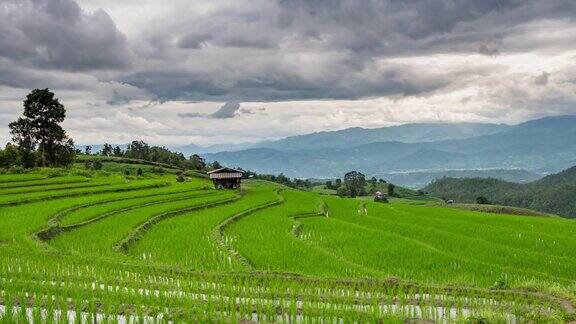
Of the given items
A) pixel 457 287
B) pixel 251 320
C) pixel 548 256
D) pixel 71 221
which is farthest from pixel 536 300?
pixel 71 221

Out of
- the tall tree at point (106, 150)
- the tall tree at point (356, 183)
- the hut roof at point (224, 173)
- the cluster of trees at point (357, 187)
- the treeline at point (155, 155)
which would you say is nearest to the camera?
the hut roof at point (224, 173)

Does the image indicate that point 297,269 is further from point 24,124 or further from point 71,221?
point 24,124

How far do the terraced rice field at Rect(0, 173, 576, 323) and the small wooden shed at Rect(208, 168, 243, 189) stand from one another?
24.2 m

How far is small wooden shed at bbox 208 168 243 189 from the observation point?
2101 inches

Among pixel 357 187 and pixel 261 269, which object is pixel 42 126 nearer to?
pixel 261 269

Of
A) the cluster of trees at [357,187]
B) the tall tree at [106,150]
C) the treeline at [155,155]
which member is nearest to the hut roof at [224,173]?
the cluster of trees at [357,187]

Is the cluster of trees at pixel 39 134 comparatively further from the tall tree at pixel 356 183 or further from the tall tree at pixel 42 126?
the tall tree at pixel 356 183

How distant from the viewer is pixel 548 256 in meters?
17.7

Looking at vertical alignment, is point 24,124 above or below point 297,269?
above

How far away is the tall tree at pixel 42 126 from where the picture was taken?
62375mm

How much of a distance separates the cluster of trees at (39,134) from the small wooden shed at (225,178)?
23296 mm

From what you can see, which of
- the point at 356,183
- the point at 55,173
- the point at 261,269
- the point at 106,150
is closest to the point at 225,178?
the point at 55,173

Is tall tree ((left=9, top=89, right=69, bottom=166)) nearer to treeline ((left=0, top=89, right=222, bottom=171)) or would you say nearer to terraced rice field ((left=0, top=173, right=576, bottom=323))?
treeline ((left=0, top=89, right=222, bottom=171))

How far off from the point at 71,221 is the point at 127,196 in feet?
38.5
